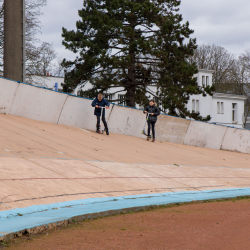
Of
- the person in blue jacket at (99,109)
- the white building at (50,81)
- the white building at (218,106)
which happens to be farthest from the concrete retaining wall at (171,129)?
the white building at (218,106)

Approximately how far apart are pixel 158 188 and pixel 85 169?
1732 mm

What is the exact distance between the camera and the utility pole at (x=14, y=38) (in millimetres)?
18672

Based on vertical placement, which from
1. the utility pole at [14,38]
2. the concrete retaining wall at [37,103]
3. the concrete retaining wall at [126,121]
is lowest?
the concrete retaining wall at [126,121]

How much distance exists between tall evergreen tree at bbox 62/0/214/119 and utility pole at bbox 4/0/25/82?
8.78 m

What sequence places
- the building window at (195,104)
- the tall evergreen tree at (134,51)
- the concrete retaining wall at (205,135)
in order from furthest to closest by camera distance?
1. the building window at (195,104)
2. the tall evergreen tree at (134,51)
3. the concrete retaining wall at (205,135)

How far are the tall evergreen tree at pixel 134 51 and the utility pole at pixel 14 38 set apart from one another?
346 inches

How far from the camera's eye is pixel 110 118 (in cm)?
1798

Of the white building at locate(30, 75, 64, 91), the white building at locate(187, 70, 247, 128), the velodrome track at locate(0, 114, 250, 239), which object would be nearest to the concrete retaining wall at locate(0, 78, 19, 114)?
the velodrome track at locate(0, 114, 250, 239)

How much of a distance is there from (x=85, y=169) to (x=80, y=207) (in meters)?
2.75

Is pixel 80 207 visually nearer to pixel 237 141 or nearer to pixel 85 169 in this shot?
pixel 85 169

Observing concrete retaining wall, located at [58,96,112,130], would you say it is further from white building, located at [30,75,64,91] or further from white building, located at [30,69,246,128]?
white building, located at [30,69,246,128]

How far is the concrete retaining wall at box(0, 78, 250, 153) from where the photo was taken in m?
15.6

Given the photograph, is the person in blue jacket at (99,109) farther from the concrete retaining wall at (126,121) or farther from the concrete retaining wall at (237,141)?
the concrete retaining wall at (237,141)

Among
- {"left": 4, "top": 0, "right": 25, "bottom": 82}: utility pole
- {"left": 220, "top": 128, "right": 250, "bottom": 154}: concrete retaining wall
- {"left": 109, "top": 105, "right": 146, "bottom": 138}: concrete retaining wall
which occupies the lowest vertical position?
{"left": 220, "top": 128, "right": 250, "bottom": 154}: concrete retaining wall
